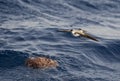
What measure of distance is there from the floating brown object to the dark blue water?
0.79 feet

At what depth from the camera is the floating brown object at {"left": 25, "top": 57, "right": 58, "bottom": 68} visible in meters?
12.9

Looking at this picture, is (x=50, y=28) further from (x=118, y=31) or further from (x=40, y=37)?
(x=118, y=31)

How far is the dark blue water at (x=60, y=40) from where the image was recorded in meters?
12.9

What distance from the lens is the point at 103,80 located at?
41.9 feet

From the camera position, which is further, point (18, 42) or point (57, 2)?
point (57, 2)

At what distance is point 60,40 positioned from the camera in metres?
16.9

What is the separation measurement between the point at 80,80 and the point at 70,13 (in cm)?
969

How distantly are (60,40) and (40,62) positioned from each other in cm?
402

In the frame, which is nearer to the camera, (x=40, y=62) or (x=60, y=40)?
(x=40, y=62)

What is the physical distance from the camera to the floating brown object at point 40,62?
1294 centimetres

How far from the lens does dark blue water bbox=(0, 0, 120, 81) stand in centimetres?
1288

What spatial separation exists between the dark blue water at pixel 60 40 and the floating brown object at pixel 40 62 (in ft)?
0.79

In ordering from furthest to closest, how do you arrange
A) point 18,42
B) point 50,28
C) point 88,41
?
point 50,28
point 88,41
point 18,42

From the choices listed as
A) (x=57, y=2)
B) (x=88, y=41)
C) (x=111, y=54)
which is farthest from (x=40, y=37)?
(x=57, y=2)
